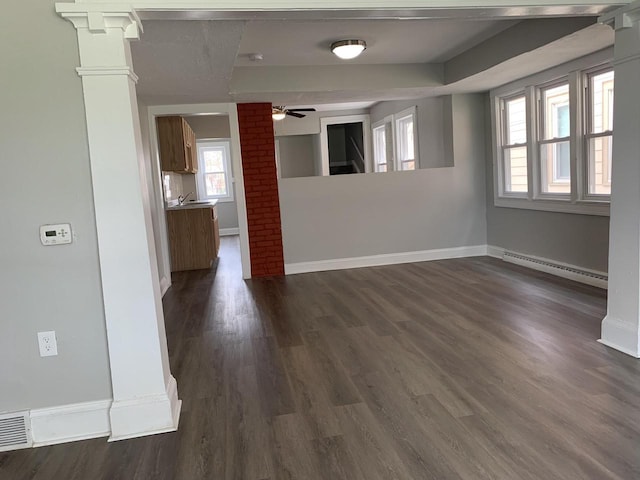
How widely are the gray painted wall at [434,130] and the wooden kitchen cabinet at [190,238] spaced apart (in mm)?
3304

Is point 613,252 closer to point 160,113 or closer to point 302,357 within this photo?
point 302,357

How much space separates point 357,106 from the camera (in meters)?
9.20

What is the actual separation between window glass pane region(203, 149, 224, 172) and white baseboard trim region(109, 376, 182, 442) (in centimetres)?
942

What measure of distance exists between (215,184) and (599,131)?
8.60 meters

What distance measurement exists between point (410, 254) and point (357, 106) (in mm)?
3854

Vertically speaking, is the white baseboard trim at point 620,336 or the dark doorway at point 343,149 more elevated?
the dark doorway at point 343,149

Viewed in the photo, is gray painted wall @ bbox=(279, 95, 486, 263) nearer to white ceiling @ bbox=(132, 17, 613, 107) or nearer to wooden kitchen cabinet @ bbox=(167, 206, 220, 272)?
white ceiling @ bbox=(132, 17, 613, 107)

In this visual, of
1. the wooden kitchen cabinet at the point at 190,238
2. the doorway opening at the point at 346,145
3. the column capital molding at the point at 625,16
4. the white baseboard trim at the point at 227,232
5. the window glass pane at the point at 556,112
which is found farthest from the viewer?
the white baseboard trim at the point at 227,232

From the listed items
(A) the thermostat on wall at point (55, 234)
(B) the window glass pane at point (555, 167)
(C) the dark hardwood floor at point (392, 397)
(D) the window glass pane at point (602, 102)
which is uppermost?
(D) the window glass pane at point (602, 102)

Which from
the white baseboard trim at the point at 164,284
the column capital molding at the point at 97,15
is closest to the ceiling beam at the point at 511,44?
the column capital molding at the point at 97,15

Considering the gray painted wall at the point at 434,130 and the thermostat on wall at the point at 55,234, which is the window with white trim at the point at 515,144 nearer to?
the gray painted wall at the point at 434,130

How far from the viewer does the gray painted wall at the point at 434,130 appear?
21.4ft

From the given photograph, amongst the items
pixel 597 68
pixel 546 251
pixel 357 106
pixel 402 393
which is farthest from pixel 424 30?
pixel 357 106

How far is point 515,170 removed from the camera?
6.05 metres
